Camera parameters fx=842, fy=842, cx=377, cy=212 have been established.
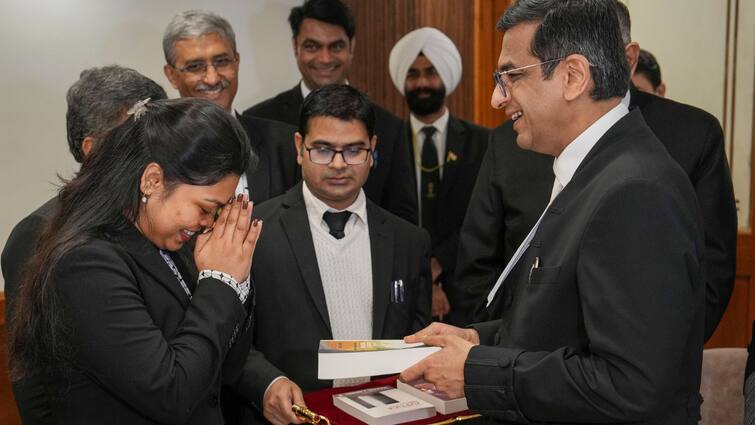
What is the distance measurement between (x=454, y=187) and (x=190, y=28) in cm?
152

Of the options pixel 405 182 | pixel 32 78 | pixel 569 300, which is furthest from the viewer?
pixel 32 78

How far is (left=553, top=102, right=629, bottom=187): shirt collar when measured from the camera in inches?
70.9

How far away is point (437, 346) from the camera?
1979 mm

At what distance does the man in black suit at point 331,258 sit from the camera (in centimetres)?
263

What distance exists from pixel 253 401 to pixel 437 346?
737mm

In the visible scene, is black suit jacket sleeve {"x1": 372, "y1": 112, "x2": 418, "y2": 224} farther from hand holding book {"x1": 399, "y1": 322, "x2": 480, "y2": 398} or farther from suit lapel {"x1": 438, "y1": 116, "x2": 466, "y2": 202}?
hand holding book {"x1": 399, "y1": 322, "x2": 480, "y2": 398}

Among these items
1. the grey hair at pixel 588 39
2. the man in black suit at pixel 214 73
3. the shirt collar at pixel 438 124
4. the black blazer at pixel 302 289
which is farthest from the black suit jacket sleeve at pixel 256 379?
the shirt collar at pixel 438 124

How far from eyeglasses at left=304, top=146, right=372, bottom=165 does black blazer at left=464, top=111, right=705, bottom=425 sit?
43.4 inches

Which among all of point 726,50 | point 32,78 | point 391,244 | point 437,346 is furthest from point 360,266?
point 726,50

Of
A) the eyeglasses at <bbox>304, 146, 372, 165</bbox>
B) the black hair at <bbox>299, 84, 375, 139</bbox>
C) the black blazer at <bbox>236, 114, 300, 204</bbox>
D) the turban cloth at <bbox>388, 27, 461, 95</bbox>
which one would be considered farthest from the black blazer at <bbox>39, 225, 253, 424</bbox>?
the turban cloth at <bbox>388, 27, 461, 95</bbox>

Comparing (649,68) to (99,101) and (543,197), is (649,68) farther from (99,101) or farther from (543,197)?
(99,101)

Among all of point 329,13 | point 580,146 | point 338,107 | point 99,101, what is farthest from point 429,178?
point 580,146

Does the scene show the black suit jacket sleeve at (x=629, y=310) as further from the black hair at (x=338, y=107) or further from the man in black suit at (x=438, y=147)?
the man in black suit at (x=438, y=147)

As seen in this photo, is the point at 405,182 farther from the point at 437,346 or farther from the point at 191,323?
the point at 191,323
